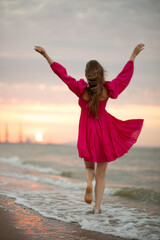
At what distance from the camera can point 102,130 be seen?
416 centimetres

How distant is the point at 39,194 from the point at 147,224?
2.63 m

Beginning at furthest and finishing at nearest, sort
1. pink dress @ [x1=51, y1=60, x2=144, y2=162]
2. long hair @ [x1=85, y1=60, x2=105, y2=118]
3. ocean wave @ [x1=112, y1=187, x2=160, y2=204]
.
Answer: ocean wave @ [x1=112, y1=187, x2=160, y2=204], pink dress @ [x1=51, y1=60, x2=144, y2=162], long hair @ [x1=85, y1=60, x2=105, y2=118]

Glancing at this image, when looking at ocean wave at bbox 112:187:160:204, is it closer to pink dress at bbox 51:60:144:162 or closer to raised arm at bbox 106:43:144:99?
pink dress at bbox 51:60:144:162

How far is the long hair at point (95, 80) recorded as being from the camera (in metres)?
3.94

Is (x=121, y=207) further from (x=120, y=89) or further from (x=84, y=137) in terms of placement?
(x=120, y=89)

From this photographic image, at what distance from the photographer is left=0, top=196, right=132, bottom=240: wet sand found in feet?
A: 10.4

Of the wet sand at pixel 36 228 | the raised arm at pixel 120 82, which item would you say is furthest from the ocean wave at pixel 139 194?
the raised arm at pixel 120 82

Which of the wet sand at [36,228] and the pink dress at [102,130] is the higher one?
the pink dress at [102,130]

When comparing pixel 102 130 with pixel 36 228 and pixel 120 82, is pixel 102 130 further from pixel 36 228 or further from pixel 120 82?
pixel 36 228

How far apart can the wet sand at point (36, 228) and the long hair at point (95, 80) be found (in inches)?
62.8

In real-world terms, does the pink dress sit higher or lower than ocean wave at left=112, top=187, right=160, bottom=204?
higher

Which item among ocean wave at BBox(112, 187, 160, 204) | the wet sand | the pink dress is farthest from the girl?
ocean wave at BBox(112, 187, 160, 204)

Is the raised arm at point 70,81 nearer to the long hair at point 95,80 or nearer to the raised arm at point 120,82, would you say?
the long hair at point 95,80

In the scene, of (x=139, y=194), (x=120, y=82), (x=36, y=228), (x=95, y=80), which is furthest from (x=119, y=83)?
(x=139, y=194)
